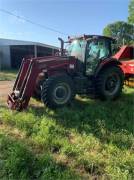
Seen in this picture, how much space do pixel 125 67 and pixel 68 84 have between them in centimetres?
367

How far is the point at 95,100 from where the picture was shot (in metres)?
8.69

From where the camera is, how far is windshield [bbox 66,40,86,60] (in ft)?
27.6

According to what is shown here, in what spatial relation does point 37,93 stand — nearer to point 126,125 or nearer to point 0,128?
point 0,128

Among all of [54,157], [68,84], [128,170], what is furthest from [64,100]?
[128,170]

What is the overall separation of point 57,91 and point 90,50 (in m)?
1.83

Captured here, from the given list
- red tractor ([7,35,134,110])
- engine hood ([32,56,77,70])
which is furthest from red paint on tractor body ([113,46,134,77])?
engine hood ([32,56,77,70])

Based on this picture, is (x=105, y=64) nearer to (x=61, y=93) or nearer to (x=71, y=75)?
(x=71, y=75)

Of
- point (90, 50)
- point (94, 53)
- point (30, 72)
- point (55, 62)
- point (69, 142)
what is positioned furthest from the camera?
point (94, 53)

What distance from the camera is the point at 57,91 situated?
294 inches

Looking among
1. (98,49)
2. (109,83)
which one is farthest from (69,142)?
(98,49)

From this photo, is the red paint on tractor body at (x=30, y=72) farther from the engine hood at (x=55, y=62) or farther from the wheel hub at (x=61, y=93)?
the wheel hub at (x=61, y=93)

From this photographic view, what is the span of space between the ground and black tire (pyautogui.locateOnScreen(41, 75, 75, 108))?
236mm

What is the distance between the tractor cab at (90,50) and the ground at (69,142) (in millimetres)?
1277

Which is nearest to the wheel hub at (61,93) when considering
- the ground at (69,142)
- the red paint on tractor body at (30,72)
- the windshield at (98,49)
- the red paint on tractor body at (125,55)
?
the ground at (69,142)
